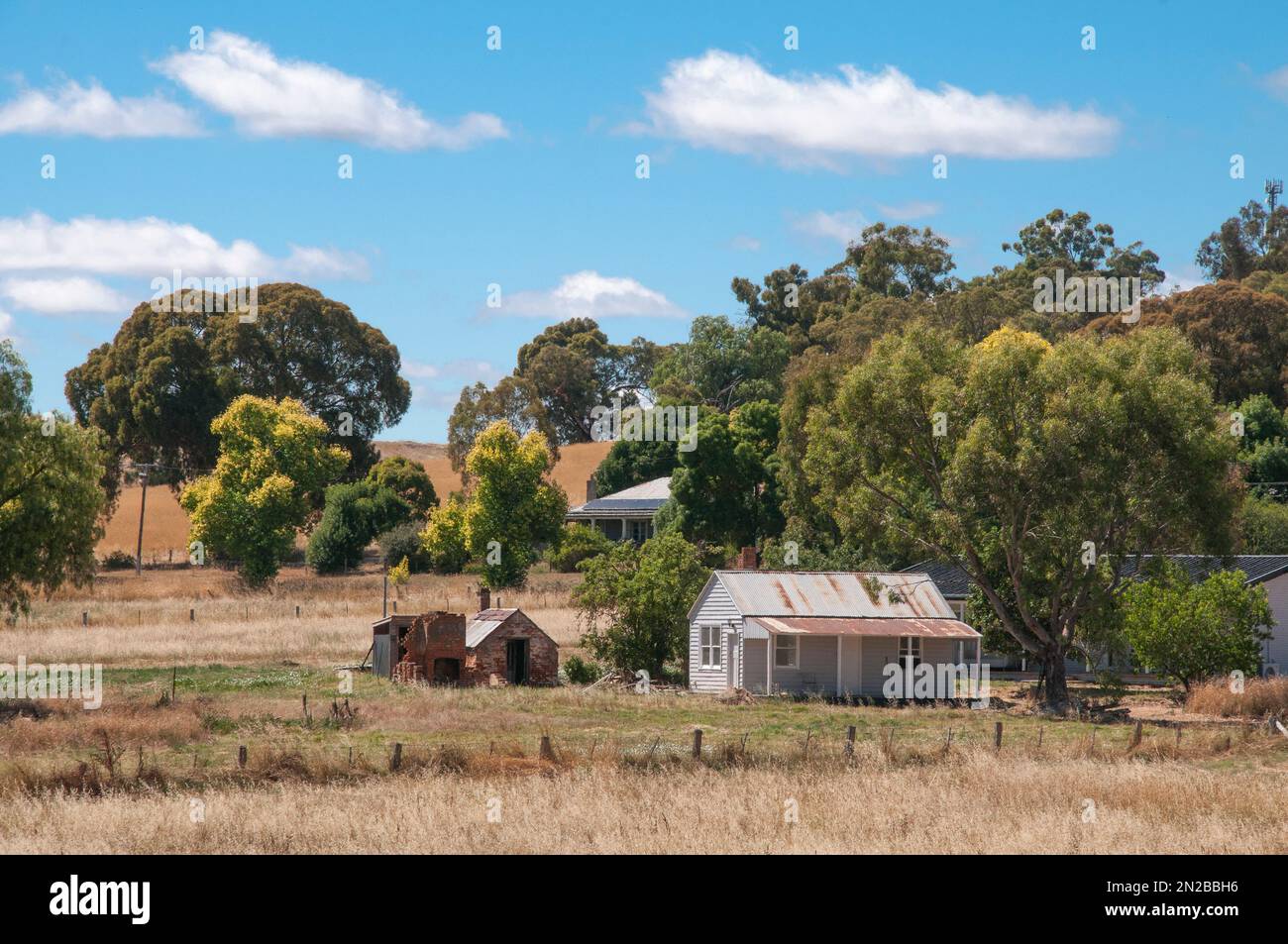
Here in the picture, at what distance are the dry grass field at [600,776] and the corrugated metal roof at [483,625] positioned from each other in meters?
3.47

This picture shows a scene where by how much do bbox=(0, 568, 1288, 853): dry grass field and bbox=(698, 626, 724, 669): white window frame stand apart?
3007 millimetres

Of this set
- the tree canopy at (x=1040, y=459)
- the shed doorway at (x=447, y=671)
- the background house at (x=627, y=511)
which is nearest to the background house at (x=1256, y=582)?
the tree canopy at (x=1040, y=459)

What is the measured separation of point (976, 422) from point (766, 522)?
36308 millimetres

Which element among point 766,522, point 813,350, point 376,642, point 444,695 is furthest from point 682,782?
point 813,350

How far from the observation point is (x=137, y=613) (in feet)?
219

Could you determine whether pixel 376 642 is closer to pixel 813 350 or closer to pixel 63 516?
pixel 63 516

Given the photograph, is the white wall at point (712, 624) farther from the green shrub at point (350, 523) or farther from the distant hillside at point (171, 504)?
the distant hillside at point (171, 504)

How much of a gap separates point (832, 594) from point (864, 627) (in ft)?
8.28

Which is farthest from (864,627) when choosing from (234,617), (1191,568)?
(234,617)

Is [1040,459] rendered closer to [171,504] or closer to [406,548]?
[406,548]

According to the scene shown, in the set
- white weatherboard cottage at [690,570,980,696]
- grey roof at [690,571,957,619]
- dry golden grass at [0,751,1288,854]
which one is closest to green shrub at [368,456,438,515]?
grey roof at [690,571,957,619]

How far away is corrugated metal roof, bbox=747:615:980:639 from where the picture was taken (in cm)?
4881

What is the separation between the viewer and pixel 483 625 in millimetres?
50719

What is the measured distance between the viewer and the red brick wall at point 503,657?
4947 centimetres
